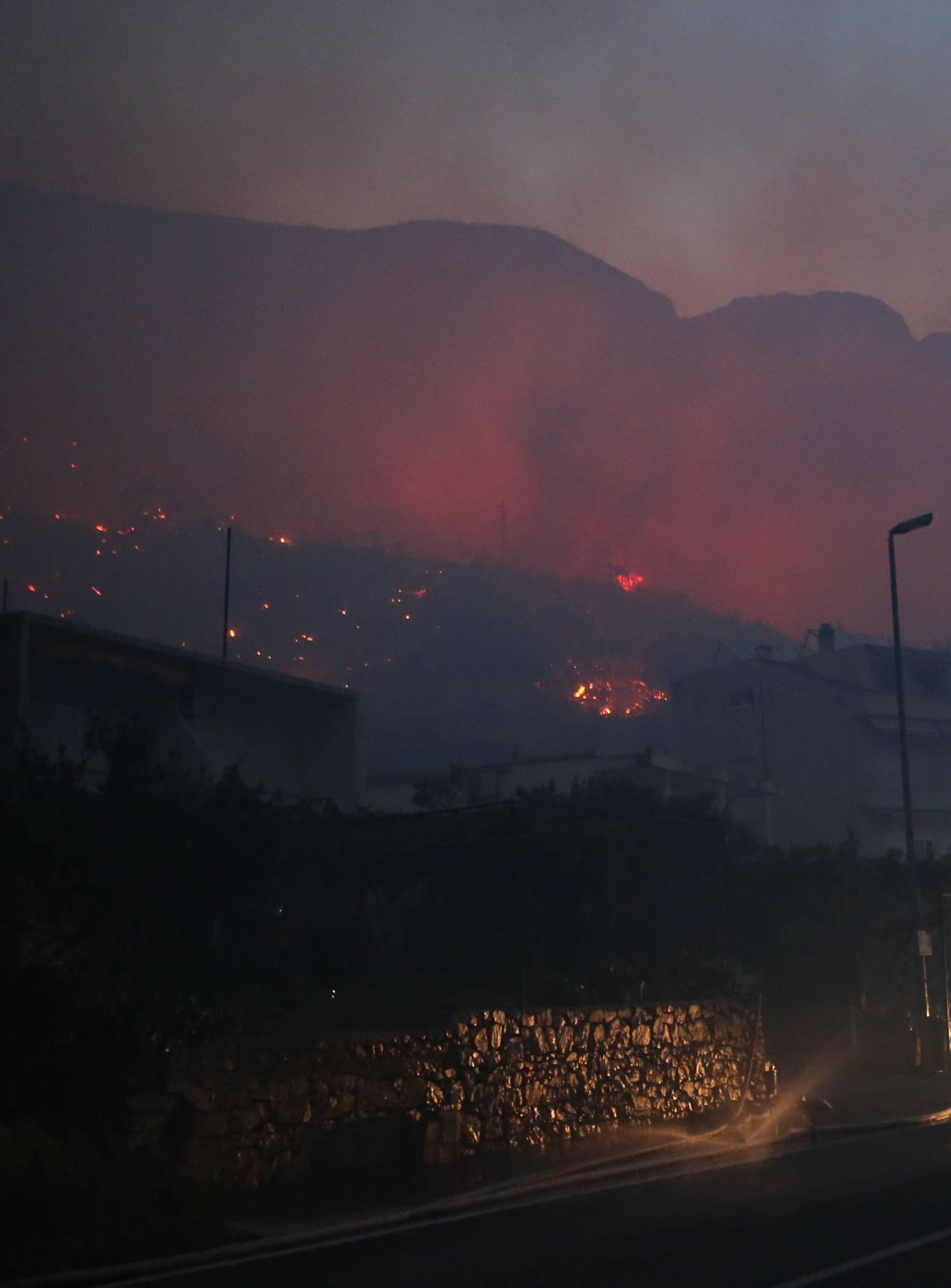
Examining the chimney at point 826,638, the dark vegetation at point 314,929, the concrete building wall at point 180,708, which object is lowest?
the dark vegetation at point 314,929

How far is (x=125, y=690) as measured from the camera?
30422 millimetres

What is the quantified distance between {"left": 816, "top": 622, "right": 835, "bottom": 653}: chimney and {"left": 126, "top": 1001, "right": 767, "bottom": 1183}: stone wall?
162 feet

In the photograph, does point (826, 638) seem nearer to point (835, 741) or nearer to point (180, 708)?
point (835, 741)

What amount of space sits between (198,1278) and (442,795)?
28.5 metres

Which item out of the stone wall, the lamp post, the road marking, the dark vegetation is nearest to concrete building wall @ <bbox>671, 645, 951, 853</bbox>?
the dark vegetation

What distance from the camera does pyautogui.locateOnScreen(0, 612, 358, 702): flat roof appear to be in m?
26.9

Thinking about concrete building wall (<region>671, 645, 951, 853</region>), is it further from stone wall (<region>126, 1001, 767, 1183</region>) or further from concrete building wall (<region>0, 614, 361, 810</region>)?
stone wall (<region>126, 1001, 767, 1183</region>)

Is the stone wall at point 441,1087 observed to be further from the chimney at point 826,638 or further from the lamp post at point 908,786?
the chimney at point 826,638

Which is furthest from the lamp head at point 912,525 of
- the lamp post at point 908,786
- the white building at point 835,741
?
the white building at point 835,741

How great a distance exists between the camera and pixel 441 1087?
13.8 meters

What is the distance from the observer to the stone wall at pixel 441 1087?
11156 millimetres

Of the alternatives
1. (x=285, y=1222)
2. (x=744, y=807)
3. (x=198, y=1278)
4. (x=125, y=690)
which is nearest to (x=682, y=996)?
(x=285, y=1222)

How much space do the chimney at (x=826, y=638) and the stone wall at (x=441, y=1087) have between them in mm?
49408

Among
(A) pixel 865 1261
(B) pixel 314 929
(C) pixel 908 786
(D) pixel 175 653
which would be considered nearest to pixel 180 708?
(D) pixel 175 653
